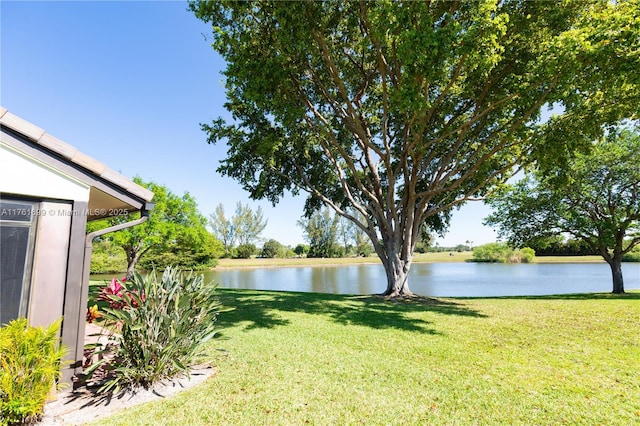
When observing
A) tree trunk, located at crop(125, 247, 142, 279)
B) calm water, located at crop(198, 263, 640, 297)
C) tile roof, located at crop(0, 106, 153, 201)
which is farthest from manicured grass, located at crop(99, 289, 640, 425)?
tree trunk, located at crop(125, 247, 142, 279)

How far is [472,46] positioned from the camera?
22.0ft

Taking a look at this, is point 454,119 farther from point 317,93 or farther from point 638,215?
point 638,215

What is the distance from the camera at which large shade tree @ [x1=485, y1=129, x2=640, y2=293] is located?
14477 mm

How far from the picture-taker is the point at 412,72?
6.91 meters

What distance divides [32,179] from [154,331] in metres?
2.56

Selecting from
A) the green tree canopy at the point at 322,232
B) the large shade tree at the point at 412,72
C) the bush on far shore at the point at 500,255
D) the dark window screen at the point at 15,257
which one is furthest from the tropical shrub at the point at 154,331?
the green tree canopy at the point at 322,232

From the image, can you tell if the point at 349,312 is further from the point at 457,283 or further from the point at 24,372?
the point at 457,283

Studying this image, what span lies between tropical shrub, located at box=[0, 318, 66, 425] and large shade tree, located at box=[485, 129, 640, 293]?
630 inches

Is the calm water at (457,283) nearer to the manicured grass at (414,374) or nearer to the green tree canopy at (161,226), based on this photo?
the green tree canopy at (161,226)

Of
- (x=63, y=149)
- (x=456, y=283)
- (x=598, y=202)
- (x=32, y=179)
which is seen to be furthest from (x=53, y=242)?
(x=456, y=283)

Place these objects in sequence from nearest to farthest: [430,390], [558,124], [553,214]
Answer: [430,390] < [558,124] < [553,214]

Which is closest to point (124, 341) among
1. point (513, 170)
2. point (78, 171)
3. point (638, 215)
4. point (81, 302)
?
point (81, 302)

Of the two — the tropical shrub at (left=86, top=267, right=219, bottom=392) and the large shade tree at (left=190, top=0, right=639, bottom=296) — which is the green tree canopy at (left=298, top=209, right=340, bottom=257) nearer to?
the large shade tree at (left=190, top=0, right=639, bottom=296)

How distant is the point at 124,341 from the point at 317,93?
10383mm
